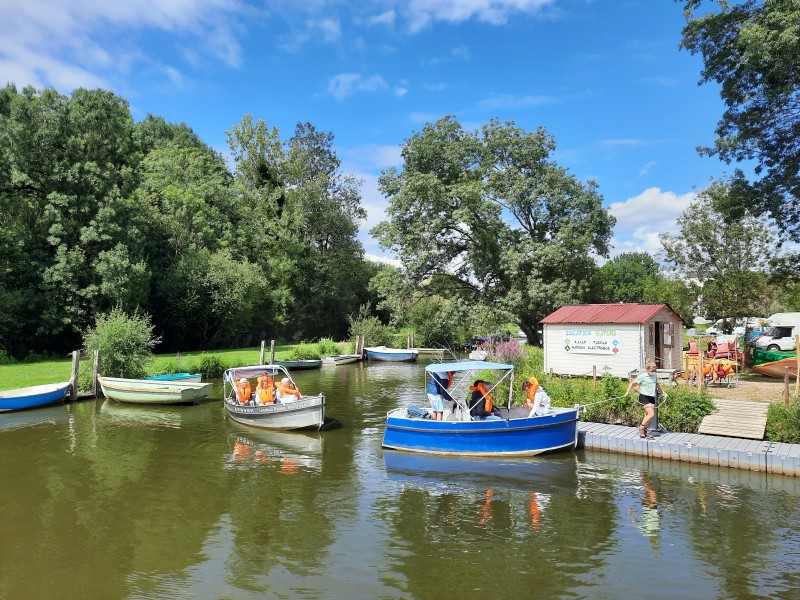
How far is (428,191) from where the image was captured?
41281 mm

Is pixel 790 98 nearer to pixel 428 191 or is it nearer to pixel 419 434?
pixel 419 434

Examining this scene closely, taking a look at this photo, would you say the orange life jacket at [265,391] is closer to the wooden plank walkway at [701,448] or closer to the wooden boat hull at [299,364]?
the wooden plank walkway at [701,448]

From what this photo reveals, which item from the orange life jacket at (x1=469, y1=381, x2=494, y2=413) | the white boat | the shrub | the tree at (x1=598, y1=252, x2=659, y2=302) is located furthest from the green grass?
the tree at (x1=598, y1=252, x2=659, y2=302)

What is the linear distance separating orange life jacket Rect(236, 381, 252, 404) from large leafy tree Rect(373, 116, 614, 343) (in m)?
22.2

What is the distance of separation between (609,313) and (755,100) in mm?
10493

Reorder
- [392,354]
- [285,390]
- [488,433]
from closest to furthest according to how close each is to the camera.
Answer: [488,433]
[285,390]
[392,354]

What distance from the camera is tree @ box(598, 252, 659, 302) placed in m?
90.2

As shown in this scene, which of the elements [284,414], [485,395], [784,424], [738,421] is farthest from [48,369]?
[784,424]

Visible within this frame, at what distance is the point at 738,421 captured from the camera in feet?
52.2

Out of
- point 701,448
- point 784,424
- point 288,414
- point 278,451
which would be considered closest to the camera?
point 701,448

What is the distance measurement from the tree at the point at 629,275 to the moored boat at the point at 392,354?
44553mm

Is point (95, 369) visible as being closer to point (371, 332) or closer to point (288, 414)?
point (288, 414)

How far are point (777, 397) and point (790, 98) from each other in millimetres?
12296

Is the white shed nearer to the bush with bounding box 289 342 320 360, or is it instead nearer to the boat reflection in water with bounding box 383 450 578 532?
the boat reflection in water with bounding box 383 450 578 532
